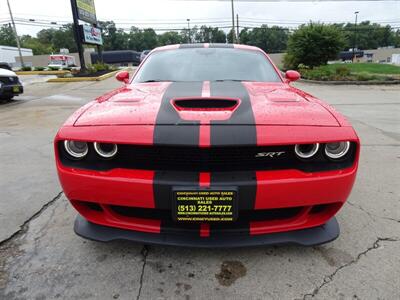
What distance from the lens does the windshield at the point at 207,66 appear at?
280 centimetres

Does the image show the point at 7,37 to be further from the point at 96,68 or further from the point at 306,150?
the point at 306,150

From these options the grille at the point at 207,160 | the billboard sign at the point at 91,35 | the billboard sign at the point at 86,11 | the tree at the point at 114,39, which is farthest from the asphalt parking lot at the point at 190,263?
the tree at the point at 114,39

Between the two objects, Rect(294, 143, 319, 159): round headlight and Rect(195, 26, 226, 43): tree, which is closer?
Rect(294, 143, 319, 159): round headlight

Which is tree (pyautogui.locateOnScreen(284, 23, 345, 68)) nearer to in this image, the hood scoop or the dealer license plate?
the hood scoop

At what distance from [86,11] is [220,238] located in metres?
20.2

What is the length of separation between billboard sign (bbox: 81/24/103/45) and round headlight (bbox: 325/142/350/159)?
732 inches

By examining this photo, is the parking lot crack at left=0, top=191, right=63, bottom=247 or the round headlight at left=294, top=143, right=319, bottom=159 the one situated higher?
the round headlight at left=294, top=143, right=319, bottom=159

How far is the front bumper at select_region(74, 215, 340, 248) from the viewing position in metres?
1.70

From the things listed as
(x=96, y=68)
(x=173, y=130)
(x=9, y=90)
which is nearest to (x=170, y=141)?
(x=173, y=130)

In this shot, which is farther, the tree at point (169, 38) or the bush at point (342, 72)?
Answer: the tree at point (169, 38)

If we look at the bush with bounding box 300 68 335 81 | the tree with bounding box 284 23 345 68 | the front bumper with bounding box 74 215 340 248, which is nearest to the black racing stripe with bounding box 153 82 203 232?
the front bumper with bounding box 74 215 340 248

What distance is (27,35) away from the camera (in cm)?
10500

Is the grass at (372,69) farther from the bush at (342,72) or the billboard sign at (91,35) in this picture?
the billboard sign at (91,35)

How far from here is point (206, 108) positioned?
6.06ft
